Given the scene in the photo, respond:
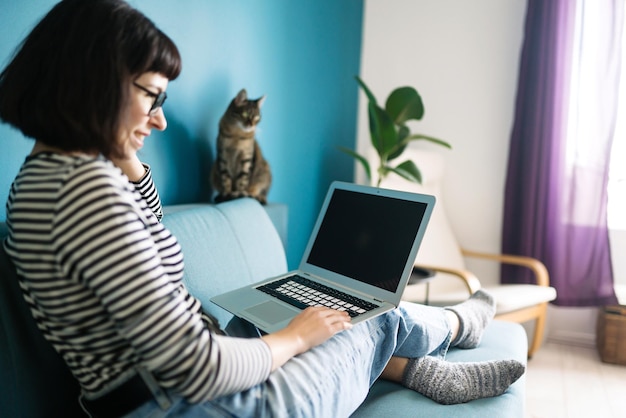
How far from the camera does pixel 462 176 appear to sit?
113 inches

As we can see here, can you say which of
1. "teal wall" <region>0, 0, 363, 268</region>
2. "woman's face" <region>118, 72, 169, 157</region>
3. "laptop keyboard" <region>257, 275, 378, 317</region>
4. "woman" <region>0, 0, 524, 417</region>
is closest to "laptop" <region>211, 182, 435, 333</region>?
"laptop keyboard" <region>257, 275, 378, 317</region>

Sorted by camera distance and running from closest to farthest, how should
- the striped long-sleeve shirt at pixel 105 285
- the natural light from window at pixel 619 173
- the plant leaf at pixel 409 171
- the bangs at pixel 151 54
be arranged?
the striped long-sleeve shirt at pixel 105 285 < the bangs at pixel 151 54 < the plant leaf at pixel 409 171 < the natural light from window at pixel 619 173

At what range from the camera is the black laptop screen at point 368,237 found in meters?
1.16

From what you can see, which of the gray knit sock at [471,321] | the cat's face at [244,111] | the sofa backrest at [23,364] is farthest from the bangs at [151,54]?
the gray knit sock at [471,321]

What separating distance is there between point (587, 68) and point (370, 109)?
3.83ft

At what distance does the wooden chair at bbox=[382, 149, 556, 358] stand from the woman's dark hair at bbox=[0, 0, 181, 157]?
1659 millimetres

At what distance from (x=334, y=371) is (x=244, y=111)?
1.05m

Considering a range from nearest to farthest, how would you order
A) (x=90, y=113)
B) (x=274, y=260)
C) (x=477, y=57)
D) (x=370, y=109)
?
(x=90, y=113), (x=274, y=260), (x=370, y=109), (x=477, y=57)

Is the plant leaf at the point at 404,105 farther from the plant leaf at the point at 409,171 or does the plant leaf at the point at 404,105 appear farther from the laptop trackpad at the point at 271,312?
the laptop trackpad at the point at 271,312

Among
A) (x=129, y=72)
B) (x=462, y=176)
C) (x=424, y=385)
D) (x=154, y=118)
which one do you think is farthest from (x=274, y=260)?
(x=462, y=176)

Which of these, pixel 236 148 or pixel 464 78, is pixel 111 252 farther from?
pixel 464 78

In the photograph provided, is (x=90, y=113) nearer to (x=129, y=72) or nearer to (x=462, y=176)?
(x=129, y=72)

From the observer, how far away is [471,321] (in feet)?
4.45

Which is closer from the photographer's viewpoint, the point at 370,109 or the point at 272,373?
the point at 272,373
